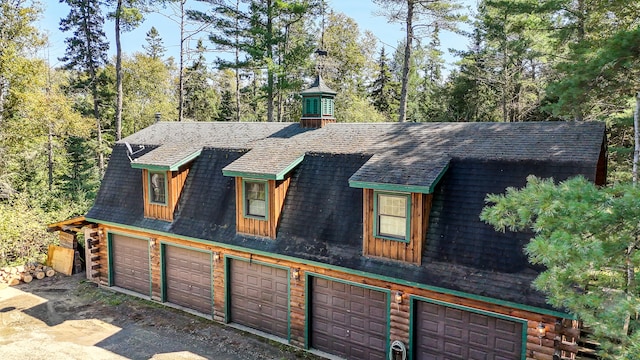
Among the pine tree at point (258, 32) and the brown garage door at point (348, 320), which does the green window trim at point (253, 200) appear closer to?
the brown garage door at point (348, 320)

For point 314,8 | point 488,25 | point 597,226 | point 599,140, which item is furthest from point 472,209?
point 488,25

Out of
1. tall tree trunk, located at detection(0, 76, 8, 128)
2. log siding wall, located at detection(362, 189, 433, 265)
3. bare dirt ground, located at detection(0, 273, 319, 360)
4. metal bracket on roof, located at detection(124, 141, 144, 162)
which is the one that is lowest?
bare dirt ground, located at detection(0, 273, 319, 360)

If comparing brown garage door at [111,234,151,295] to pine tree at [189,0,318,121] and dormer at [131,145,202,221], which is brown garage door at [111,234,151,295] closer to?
dormer at [131,145,202,221]

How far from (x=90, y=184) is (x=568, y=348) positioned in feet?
86.8

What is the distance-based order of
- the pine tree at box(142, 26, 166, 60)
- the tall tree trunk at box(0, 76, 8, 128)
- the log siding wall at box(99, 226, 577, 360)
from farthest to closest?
the pine tree at box(142, 26, 166, 60)
the tall tree trunk at box(0, 76, 8, 128)
the log siding wall at box(99, 226, 577, 360)

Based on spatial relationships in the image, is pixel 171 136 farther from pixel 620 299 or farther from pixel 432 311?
pixel 620 299

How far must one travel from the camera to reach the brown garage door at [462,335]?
26.5 ft

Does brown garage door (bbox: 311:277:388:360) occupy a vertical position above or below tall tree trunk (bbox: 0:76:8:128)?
below

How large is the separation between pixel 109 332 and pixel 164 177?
446 centimetres

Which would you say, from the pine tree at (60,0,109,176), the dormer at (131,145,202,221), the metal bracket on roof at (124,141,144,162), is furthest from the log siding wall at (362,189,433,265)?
the pine tree at (60,0,109,176)

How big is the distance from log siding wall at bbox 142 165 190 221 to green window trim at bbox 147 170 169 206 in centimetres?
9

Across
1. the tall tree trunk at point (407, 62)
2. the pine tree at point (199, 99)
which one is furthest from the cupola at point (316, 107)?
the pine tree at point (199, 99)

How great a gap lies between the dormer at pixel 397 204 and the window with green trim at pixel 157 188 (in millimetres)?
6577

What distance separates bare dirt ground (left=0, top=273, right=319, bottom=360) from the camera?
33.9 feet
